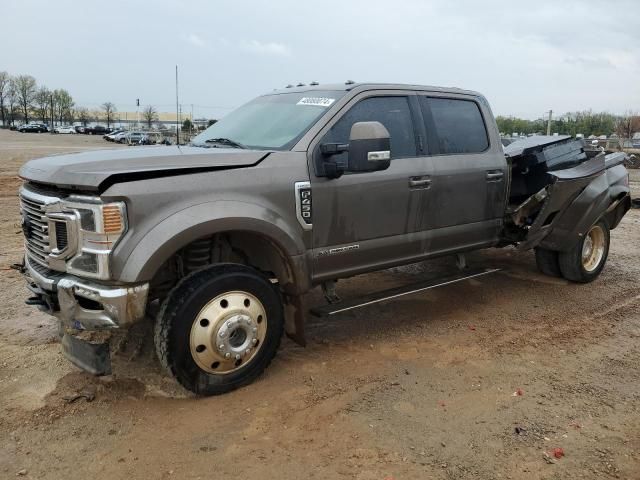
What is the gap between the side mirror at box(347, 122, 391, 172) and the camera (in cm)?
379

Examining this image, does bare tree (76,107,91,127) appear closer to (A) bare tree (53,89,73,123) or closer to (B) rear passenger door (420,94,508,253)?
(A) bare tree (53,89,73,123)

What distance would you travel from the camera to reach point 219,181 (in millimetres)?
3539

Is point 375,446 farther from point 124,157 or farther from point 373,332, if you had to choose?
point 124,157

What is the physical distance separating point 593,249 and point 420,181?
3013 mm

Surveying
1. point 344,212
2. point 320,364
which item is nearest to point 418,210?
point 344,212

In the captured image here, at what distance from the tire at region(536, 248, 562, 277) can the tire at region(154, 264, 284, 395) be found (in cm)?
377

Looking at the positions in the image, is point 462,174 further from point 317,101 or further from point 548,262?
point 548,262

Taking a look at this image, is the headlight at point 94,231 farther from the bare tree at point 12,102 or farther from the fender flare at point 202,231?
the bare tree at point 12,102

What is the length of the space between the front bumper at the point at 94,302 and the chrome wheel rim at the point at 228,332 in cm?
39

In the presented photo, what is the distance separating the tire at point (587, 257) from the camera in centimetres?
612

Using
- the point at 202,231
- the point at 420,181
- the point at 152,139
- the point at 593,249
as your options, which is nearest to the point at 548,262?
the point at 593,249

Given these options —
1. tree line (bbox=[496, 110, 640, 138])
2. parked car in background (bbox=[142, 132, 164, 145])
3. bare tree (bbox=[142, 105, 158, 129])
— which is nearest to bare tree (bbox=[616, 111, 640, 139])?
tree line (bbox=[496, 110, 640, 138])

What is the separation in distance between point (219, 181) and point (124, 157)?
1.92 feet

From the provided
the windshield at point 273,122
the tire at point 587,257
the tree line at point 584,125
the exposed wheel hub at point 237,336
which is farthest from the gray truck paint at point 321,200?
the tree line at point 584,125
